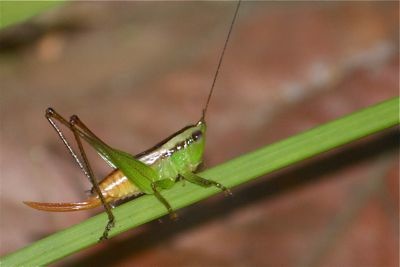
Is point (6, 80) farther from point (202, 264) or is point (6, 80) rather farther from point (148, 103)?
point (202, 264)

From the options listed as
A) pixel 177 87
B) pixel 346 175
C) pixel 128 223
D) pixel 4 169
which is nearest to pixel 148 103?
pixel 177 87

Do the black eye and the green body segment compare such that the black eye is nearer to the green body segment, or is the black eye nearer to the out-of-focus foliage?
the green body segment

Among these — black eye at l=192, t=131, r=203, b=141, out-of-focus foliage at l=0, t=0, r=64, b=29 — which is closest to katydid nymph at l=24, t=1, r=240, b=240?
black eye at l=192, t=131, r=203, b=141

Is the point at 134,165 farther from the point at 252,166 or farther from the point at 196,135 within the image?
the point at 252,166

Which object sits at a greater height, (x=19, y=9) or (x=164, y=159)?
(x=19, y=9)

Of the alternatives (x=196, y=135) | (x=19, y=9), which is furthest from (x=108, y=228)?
(x=196, y=135)

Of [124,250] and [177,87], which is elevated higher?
[177,87]
